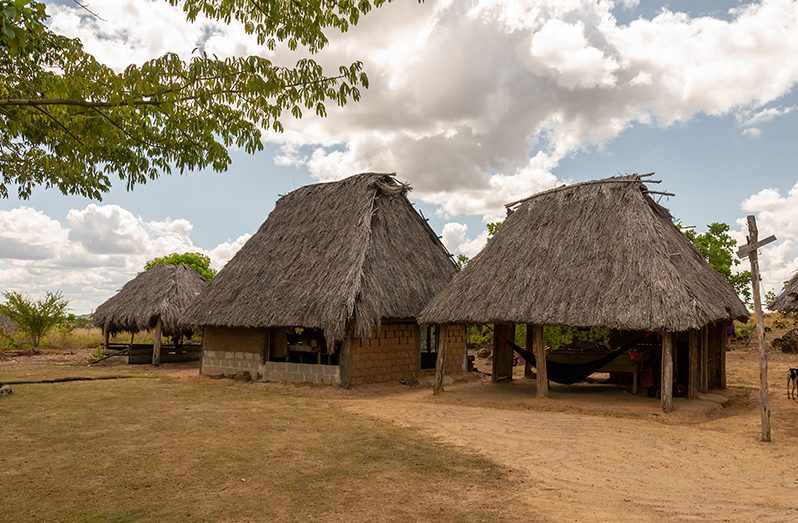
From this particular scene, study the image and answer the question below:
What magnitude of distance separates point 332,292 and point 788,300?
28.4ft

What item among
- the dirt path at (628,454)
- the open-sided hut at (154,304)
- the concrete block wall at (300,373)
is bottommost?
the dirt path at (628,454)

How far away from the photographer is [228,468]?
6754mm

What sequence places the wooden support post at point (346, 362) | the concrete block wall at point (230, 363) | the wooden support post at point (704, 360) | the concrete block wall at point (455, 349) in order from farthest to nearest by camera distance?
the concrete block wall at point (455, 349)
the concrete block wall at point (230, 363)
the wooden support post at point (346, 362)
the wooden support post at point (704, 360)

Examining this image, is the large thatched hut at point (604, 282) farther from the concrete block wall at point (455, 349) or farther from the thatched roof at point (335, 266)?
the concrete block wall at point (455, 349)

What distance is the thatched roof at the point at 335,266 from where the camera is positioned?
44.1 ft

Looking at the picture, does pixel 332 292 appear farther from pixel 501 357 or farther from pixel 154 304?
pixel 154 304

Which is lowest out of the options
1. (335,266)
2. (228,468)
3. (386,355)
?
(228,468)

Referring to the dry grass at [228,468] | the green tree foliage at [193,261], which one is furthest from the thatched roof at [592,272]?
the green tree foliage at [193,261]

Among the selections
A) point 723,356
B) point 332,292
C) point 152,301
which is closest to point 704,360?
point 723,356

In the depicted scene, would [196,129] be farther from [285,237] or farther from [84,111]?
[285,237]

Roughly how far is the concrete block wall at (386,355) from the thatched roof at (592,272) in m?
1.86

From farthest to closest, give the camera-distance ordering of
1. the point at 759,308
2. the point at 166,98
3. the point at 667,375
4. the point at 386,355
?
the point at 386,355
the point at 667,375
the point at 759,308
the point at 166,98

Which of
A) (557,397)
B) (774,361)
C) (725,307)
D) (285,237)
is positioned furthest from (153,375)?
(774,361)

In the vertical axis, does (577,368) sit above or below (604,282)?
below
